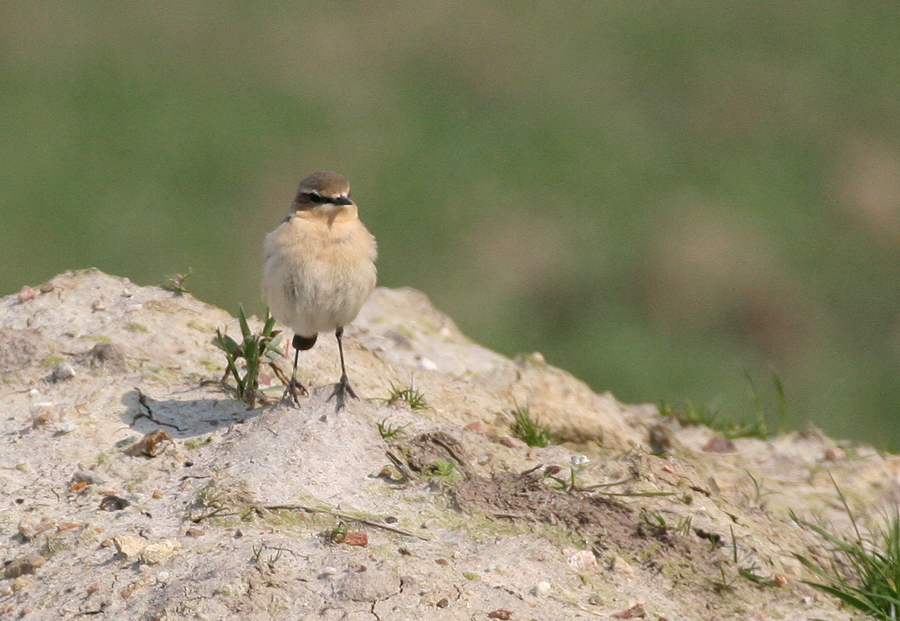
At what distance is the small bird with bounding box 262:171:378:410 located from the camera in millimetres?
5840

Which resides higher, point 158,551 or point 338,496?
point 338,496

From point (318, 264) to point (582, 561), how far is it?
75.5 inches

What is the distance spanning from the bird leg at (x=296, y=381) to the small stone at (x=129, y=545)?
1.06 meters

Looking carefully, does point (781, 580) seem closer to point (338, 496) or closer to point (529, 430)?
point (529, 430)

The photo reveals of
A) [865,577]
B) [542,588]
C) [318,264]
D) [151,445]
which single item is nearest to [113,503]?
[151,445]

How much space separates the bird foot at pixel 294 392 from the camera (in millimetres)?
5516

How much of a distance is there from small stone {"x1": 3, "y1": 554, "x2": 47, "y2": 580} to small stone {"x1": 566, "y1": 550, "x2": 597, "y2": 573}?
1933 mm

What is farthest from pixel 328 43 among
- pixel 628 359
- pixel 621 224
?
pixel 628 359

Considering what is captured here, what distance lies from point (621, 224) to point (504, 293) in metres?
1.54

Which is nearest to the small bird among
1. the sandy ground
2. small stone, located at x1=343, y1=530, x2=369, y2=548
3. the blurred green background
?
the sandy ground

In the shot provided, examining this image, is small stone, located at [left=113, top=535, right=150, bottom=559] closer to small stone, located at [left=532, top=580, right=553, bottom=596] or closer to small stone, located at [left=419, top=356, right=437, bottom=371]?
small stone, located at [left=532, top=580, right=553, bottom=596]

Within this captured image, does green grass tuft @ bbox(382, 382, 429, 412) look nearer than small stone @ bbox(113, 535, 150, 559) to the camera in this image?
No

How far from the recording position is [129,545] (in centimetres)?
451

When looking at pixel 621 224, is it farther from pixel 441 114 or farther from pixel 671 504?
pixel 671 504
